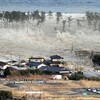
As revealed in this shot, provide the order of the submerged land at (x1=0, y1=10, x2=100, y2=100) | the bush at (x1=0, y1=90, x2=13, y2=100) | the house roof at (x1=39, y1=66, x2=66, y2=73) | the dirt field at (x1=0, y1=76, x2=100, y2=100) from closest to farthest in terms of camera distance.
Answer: the bush at (x1=0, y1=90, x2=13, y2=100) < the dirt field at (x1=0, y1=76, x2=100, y2=100) < the submerged land at (x1=0, y1=10, x2=100, y2=100) < the house roof at (x1=39, y1=66, x2=66, y2=73)

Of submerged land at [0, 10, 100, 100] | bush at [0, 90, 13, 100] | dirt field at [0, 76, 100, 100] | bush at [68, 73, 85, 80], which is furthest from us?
bush at [68, 73, 85, 80]

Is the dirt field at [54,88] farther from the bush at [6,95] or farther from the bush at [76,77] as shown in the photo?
the bush at [6,95]

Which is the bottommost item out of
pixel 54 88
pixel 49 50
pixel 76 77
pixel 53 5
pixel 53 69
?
pixel 54 88

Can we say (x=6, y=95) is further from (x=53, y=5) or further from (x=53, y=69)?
(x=53, y=5)

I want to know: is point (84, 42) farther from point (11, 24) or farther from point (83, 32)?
point (11, 24)

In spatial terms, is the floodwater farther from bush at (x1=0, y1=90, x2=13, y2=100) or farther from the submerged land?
bush at (x1=0, y1=90, x2=13, y2=100)

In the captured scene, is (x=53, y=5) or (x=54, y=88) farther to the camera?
(x=53, y=5)

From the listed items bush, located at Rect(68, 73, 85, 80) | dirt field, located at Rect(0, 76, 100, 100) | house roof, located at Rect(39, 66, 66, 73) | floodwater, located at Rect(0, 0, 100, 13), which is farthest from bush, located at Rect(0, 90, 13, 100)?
floodwater, located at Rect(0, 0, 100, 13)

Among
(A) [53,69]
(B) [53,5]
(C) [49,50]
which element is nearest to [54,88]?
(A) [53,69]

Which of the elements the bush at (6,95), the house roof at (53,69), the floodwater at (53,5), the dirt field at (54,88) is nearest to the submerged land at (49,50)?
the dirt field at (54,88)

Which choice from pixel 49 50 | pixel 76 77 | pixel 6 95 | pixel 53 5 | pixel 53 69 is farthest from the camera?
pixel 53 5

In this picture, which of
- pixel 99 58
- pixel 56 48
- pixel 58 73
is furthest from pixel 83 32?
pixel 58 73

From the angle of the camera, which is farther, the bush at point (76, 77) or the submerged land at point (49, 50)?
the bush at point (76, 77)
